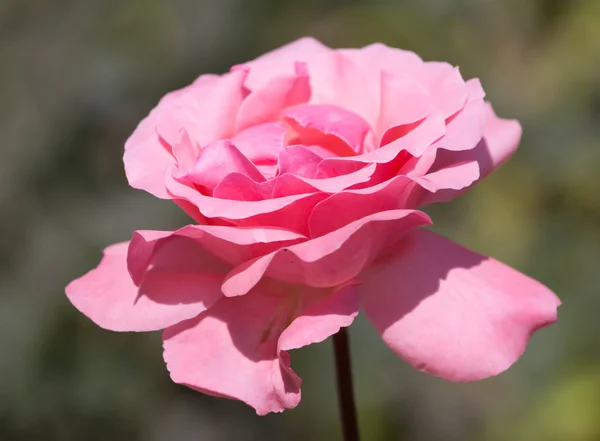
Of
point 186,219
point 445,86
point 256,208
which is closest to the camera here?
point 256,208

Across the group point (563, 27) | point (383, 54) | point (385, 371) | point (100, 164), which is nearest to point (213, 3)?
point (100, 164)

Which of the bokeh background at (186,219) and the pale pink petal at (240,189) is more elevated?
the pale pink petal at (240,189)

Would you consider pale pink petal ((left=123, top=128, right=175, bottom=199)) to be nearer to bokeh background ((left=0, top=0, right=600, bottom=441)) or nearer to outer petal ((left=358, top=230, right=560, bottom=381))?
outer petal ((left=358, top=230, right=560, bottom=381))

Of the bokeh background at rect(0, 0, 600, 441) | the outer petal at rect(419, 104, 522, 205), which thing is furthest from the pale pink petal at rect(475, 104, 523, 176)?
the bokeh background at rect(0, 0, 600, 441)

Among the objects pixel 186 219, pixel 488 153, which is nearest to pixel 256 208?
pixel 488 153

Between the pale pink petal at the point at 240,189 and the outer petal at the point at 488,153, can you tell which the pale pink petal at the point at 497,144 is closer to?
the outer petal at the point at 488,153

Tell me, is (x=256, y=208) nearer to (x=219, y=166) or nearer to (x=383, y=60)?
(x=219, y=166)

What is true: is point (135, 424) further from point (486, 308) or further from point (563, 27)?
point (563, 27)

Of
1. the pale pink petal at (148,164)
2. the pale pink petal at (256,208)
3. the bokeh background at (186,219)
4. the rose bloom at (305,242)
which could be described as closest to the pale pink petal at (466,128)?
the rose bloom at (305,242)
